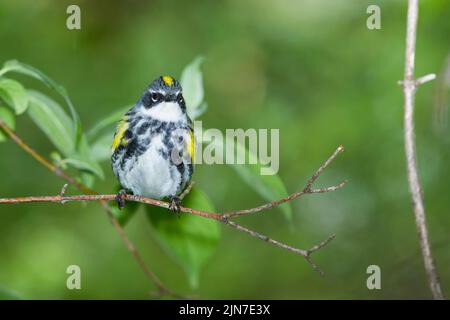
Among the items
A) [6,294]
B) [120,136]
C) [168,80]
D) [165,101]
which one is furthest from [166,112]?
[6,294]

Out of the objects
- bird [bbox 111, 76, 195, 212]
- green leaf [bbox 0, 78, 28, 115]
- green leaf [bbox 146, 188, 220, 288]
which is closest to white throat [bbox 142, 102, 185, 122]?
bird [bbox 111, 76, 195, 212]

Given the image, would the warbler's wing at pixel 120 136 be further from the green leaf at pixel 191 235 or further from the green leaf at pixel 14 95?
the green leaf at pixel 14 95

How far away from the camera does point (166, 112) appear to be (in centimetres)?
302

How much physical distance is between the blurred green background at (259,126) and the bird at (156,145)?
266 cm

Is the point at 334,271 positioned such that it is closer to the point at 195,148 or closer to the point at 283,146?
the point at 283,146

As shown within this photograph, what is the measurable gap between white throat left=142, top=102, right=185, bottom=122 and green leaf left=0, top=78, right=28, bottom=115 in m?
1.00

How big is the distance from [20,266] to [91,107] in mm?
1657

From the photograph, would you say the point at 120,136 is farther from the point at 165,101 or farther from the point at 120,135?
the point at 165,101

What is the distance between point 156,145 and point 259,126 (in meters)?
2.99

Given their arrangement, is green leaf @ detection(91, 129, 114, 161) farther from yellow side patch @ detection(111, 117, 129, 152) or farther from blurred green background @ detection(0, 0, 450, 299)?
blurred green background @ detection(0, 0, 450, 299)

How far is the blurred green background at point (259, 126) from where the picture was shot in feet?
18.0

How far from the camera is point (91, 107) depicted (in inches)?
229

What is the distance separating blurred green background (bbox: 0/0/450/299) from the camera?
550cm
